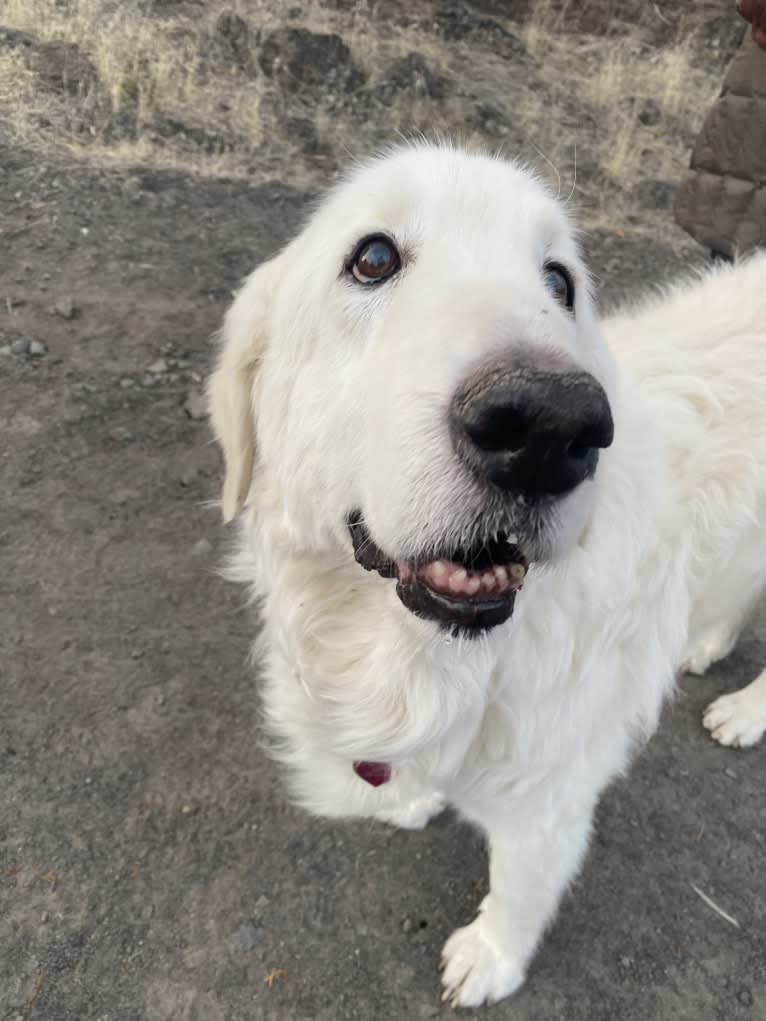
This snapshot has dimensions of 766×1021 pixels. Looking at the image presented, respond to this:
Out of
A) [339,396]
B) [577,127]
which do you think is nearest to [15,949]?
[339,396]

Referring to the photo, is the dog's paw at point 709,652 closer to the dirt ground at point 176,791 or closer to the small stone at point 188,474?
the dirt ground at point 176,791

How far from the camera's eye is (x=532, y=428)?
1019mm

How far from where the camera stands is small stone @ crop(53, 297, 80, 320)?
398 centimetres

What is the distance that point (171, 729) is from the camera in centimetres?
261

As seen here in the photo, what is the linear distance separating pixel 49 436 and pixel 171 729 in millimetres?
1642

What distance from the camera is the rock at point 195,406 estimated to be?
12.2 ft

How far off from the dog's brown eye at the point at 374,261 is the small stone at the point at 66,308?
2977mm

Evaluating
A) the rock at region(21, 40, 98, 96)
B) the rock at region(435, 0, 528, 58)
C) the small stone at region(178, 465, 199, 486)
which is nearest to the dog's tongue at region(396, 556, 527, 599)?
the small stone at region(178, 465, 199, 486)

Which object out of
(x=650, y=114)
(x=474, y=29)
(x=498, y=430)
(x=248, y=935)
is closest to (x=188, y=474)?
(x=248, y=935)

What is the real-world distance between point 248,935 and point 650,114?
28.6 feet

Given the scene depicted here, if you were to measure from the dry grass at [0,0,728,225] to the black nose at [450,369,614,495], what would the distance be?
4.32 m

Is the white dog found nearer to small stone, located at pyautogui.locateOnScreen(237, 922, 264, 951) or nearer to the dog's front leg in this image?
the dog's front leg

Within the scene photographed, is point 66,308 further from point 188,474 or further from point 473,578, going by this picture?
point 473,578

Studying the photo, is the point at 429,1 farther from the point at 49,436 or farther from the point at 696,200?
the point at 49,436
